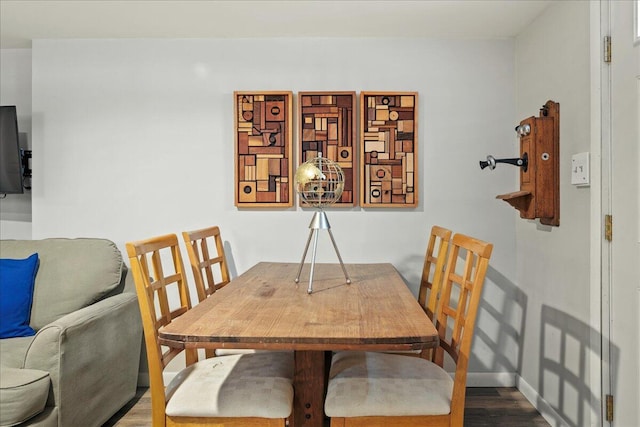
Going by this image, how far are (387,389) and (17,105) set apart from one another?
10.6ft

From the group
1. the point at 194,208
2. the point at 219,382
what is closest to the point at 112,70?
the point at 194,208

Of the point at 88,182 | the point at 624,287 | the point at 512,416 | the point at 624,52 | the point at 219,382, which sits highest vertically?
the point at 624,52

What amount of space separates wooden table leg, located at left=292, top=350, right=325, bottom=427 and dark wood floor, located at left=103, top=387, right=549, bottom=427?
1.22m

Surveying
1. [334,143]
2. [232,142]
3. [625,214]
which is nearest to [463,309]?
[625,214]

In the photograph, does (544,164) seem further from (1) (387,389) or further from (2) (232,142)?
(2) (232,142)

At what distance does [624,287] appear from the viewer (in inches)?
76.8

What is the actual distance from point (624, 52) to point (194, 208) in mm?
2470

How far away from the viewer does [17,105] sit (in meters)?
3.36

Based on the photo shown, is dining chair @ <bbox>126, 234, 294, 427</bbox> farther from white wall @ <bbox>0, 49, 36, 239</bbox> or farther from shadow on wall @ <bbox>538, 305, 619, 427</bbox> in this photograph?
white wall @ <bbox>0, 49, 36, 239</bbox>

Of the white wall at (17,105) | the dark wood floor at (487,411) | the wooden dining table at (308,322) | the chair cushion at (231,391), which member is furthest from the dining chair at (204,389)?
the white wall at (17,105)

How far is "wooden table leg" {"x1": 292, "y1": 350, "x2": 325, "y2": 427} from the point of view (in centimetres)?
174

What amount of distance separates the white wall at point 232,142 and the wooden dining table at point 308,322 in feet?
2.55

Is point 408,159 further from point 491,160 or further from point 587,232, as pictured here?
point 587,232

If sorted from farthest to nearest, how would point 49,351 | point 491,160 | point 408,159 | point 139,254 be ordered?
point 408,159, point 491,160, point 49,351, point 139,254
